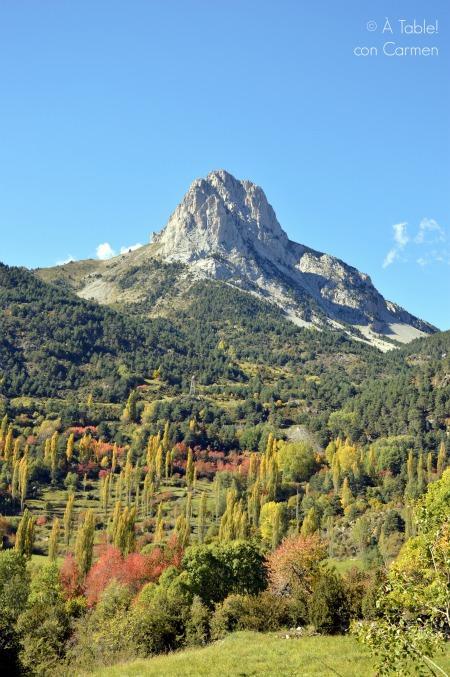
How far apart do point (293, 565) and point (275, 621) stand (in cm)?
1355

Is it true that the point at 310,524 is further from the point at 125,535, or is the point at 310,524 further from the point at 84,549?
the point at 84,549

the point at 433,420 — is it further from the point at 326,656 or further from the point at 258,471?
the point at 326,656

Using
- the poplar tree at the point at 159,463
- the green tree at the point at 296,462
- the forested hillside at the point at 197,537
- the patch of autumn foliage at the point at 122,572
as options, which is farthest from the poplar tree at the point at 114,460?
the patch of autumn foliage at the point at 122,572

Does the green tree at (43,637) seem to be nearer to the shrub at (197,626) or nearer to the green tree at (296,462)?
the shrub at (197,626)

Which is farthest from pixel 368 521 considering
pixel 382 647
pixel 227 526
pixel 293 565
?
pixel 382 647

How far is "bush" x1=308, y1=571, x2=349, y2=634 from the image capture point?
39.2 metres

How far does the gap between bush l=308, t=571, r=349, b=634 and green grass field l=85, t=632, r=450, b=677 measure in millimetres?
2933

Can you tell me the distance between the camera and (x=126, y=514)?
330 feet

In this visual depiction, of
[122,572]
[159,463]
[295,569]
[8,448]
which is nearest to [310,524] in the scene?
[122,572]

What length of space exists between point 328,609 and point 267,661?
34.4 ft

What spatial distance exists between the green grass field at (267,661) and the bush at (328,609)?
2.93 meters

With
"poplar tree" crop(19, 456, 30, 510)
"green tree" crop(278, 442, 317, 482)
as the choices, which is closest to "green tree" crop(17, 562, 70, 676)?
"poplar tree" crop(19, 456, 30, 510)

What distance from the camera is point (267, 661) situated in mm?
30406

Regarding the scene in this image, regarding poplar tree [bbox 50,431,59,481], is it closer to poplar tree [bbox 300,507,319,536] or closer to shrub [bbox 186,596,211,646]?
poplar tree [bbox 300,507,319,536]
